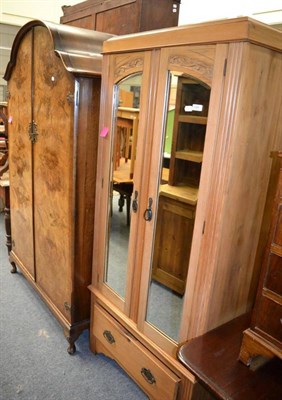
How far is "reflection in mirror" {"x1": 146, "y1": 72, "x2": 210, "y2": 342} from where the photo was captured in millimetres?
1236

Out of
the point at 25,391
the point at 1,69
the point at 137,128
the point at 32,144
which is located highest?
the point at 1,69

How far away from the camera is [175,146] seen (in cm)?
134

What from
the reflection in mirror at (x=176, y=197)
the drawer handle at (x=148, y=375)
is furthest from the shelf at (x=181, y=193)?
the drawer handle at (x=148, y=375)

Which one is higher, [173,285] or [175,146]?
[175,146]

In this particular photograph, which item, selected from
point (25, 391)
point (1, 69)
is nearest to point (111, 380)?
point (25, 391)

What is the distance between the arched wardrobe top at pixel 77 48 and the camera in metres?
1.63

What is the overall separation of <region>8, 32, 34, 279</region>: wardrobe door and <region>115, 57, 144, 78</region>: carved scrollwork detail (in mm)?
848

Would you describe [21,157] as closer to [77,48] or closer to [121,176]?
[77,48]

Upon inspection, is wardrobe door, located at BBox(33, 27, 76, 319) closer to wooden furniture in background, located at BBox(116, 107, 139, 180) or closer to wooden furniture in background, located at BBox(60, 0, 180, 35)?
wooden furniture in background, located at BBox(116, 107, 139, 180)

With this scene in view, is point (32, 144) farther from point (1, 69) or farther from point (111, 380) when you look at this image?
point (1, 69)

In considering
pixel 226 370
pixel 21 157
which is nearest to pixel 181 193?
pixel 226 370

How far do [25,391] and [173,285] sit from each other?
3.28 feet

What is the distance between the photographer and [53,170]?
1946 millimetres

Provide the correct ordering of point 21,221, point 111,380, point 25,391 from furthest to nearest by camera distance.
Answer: point 21,221 → point 111,380 → point 25,391
